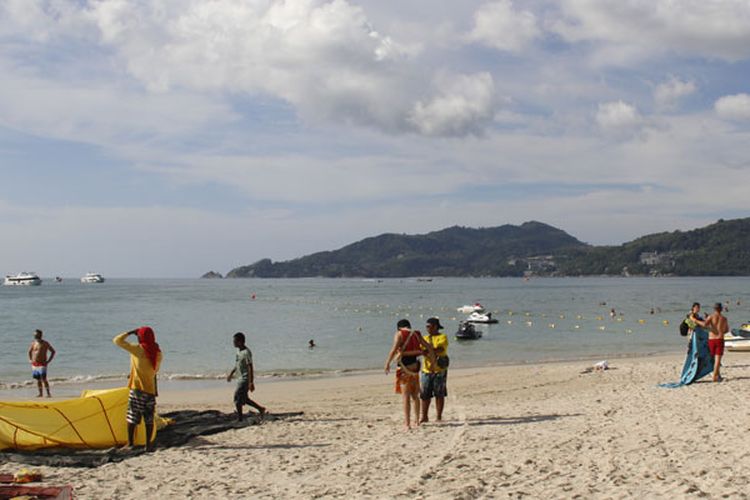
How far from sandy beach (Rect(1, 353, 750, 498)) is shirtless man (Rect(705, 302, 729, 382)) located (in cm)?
79

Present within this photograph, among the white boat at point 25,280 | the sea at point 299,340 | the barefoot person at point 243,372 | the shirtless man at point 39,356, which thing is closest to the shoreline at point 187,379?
the sea at point 299,340

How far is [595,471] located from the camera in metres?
7.72

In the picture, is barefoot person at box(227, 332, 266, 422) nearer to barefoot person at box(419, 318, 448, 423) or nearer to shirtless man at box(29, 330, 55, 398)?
barefoot person at box(419, 318, 448, 423)

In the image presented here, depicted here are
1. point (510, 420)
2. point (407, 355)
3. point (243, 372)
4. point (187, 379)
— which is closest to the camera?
point (407, 355)

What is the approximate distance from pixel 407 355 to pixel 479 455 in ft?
6.77

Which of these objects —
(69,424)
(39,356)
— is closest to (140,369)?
(69,424)

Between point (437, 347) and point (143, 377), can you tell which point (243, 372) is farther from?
point (437, 347)

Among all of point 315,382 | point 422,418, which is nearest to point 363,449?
point 422,418

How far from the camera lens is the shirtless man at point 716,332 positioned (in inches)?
557

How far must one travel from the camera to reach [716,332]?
46.7 feet

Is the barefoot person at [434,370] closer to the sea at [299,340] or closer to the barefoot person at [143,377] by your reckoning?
the barefoot person at [143,377]

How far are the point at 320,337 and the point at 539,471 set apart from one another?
3283cm

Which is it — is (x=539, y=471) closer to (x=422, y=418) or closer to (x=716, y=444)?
(x=716, y=444)

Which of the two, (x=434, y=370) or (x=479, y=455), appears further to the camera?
(x=434, y=370)
